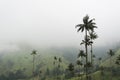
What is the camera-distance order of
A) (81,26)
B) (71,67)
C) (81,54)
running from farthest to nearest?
1. (71,67)
2. (81,54)
3. (81,26)

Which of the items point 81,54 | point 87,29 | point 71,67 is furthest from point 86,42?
point 71,67

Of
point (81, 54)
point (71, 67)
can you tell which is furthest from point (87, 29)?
point (71, 67)

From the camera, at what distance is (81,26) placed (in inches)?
2726

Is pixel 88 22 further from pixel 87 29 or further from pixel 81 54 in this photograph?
pixel 81 54

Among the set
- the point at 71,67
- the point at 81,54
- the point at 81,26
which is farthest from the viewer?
the point at 71,67

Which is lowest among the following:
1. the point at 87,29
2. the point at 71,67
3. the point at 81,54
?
the point at 71,67

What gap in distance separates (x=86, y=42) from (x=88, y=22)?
643 centimetres

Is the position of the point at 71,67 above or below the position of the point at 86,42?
below

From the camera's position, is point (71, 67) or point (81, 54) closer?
point (81, 54)

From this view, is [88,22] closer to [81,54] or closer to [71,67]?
[81,54]

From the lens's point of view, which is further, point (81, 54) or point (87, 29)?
point (81, 54)

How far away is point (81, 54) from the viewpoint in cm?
13962

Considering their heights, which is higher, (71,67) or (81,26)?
(81,26)

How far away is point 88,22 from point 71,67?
383 feet
